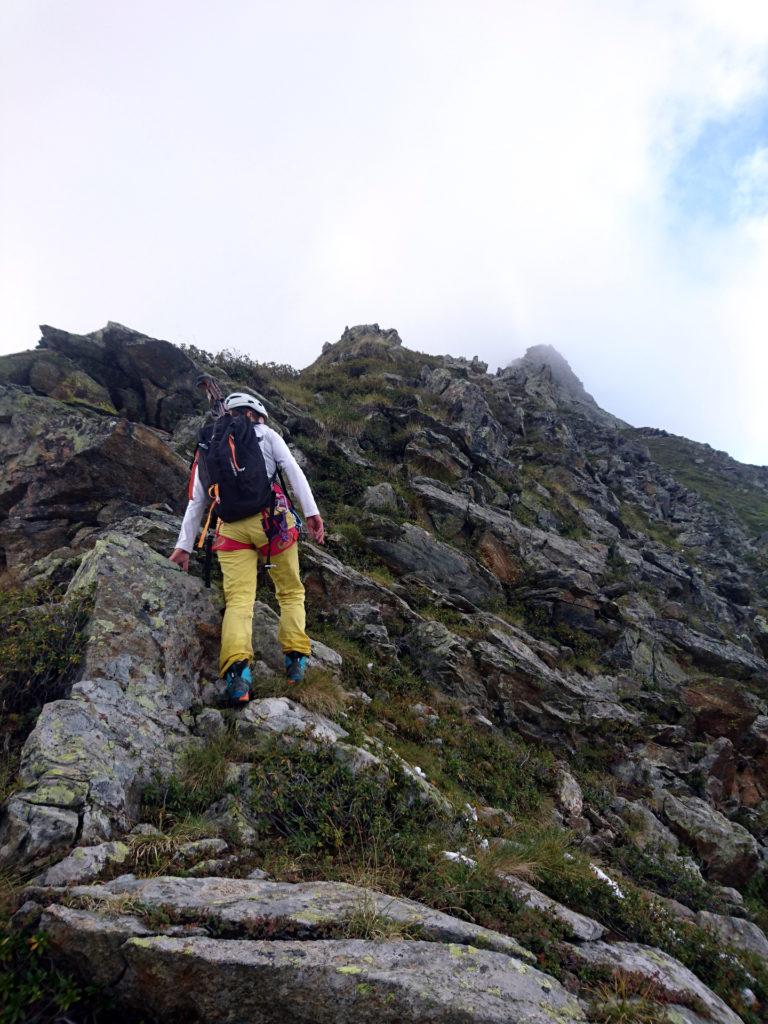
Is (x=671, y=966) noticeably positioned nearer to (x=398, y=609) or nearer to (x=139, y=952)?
(x=139, y=952)

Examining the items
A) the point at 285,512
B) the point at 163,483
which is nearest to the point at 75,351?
the point at 163,483

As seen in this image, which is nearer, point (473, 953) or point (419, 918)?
point (473, 953)

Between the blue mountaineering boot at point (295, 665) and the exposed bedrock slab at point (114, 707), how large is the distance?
801 millimetres

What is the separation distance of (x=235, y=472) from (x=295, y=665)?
88.7 inches

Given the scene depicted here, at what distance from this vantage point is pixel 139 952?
243 cm

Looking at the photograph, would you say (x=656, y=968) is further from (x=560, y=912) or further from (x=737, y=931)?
(x=737, y=931)

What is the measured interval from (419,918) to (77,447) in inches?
354

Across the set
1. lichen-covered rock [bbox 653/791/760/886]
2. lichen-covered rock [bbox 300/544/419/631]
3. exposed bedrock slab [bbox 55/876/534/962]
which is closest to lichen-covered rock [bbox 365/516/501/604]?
lichen-covered rock [bbox 300/544/419/631]

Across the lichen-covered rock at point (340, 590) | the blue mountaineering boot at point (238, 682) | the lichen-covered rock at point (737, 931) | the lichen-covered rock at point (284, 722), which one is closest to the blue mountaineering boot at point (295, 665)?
the lichen-covered rock at point (284, 722)

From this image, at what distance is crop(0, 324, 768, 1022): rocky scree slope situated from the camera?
8.86 feet

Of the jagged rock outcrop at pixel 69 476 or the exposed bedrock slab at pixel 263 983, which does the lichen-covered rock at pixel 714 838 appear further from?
the jagged rock outcrop at pixel 69 476

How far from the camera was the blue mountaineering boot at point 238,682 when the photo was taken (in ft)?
16.8

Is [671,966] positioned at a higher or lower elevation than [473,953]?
lower

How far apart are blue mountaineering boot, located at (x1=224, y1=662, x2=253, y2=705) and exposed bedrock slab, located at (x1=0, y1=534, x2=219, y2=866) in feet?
1.16
